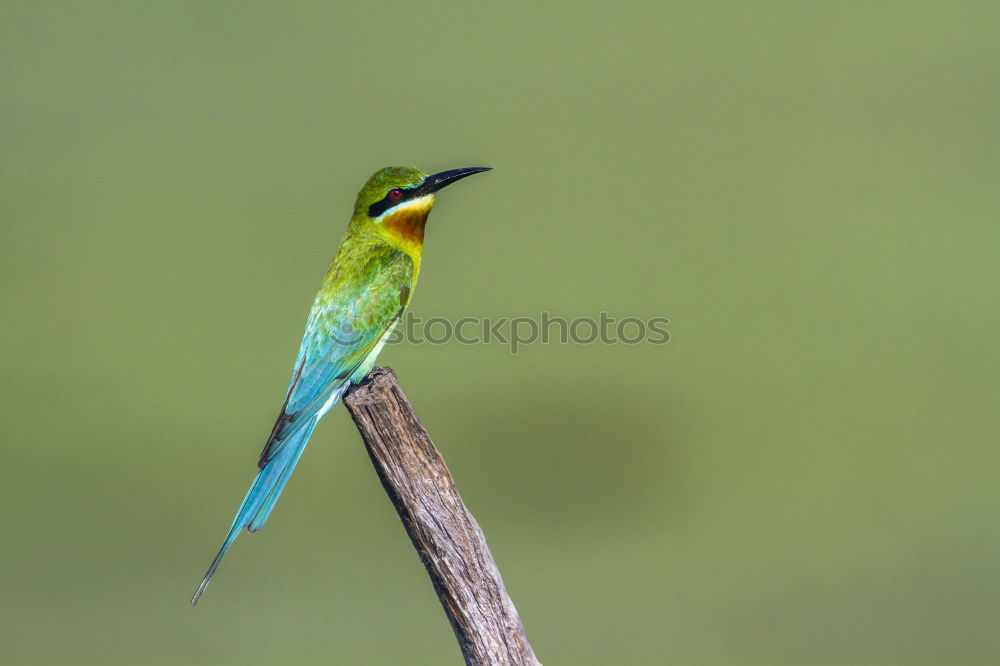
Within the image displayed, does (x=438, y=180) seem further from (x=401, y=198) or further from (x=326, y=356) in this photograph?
(x=326, y=356)

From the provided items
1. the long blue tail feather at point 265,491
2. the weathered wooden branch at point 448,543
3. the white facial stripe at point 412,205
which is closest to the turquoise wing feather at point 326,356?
the long blue tail feather at point 265,491

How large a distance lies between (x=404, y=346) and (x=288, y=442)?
9.75 feet

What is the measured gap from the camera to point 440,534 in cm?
130

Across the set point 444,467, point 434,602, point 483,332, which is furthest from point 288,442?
point 483,332

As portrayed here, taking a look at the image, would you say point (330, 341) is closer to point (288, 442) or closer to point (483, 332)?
point (288, 442)

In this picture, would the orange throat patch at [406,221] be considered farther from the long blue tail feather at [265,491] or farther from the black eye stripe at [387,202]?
the long blue tail feather at [265,491]

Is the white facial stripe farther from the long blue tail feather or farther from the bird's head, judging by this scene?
the long blue tail feather

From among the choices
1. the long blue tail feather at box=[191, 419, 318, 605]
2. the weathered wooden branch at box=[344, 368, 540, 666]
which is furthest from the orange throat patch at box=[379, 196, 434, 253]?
the weathered wooden branch at box=[344, 368, 540, 666]

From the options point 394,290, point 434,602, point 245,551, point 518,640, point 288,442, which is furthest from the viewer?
point 245,551

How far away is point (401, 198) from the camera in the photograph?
189 cm

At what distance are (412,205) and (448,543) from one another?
834mm

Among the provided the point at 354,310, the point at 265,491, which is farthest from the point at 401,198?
the point at 265,491

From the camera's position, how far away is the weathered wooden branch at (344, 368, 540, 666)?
1.27 meters

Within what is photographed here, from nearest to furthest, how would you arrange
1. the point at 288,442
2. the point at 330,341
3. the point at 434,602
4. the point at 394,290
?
the point at 288,442, the point at 330,341, the point at 394,290, the point at 434,602
